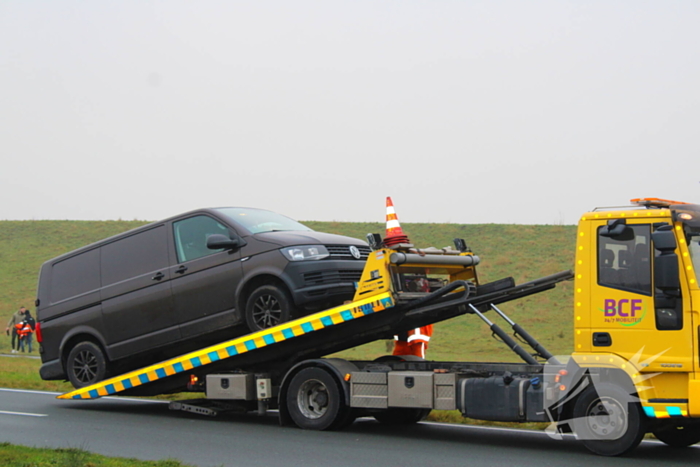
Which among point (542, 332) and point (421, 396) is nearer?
point (421, 396)

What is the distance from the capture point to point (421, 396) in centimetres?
932

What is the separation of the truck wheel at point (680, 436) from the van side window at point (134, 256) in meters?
6.32

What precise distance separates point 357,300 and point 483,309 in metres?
1.42

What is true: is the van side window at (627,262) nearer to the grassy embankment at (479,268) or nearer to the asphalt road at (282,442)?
the asphalt road at (282,442)

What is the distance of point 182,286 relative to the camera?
11.0 metres

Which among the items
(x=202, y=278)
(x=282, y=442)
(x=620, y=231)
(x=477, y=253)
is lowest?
(x=282, y=442)

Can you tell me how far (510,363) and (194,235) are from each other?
Result: 4390mm

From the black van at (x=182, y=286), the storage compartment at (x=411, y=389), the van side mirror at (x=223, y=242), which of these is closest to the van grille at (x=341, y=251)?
the black van at (x=182, y=286)

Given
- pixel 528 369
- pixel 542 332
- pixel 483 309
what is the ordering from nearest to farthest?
pixel 528 369
pixel 483 309
pixel 542 332

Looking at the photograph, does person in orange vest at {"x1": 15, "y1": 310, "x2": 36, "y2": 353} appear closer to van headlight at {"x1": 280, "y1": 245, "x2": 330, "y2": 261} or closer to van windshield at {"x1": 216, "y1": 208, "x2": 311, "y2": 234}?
van windshield at {"x1": 216, "y1": 208, "x2": 311, "y2": 234}

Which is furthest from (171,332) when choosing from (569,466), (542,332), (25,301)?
(25,301)

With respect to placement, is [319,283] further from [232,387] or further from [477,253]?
[477,253]

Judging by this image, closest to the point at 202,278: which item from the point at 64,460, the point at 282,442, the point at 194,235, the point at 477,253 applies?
the point at 194,235

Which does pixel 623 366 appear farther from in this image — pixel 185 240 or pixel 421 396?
pixel 185 240
